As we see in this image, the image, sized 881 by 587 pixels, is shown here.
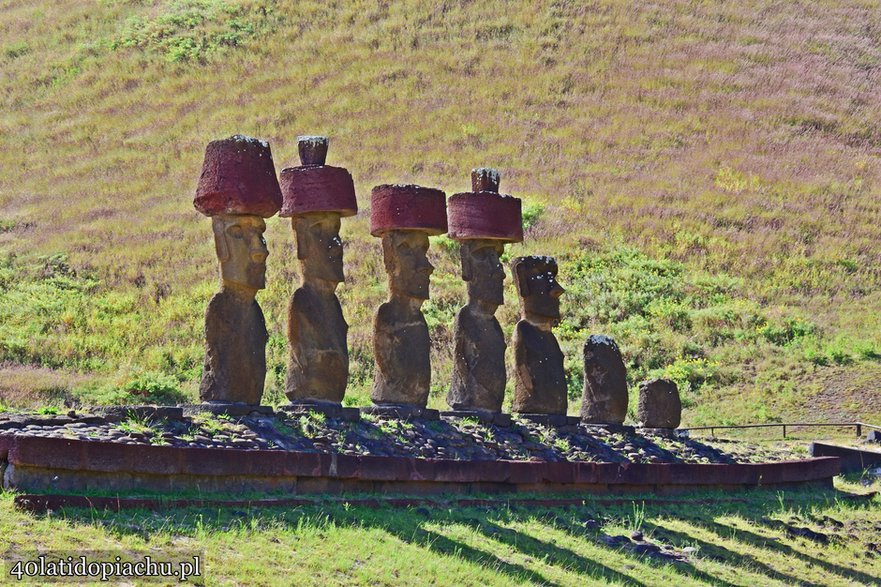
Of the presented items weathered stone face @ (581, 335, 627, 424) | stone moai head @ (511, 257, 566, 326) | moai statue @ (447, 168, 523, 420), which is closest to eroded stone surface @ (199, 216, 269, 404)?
moai statue @ (447, 168, 523, 420)

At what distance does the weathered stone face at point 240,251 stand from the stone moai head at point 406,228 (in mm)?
2312

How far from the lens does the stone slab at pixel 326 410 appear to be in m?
15.2

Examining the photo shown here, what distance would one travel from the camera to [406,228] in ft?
55.2

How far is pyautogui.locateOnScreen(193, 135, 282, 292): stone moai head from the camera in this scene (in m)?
14.6

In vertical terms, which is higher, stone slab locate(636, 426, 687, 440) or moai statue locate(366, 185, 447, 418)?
moai statue locate(366, 185, 447, 418)

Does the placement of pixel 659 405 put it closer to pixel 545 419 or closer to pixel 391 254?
pixel 545 419

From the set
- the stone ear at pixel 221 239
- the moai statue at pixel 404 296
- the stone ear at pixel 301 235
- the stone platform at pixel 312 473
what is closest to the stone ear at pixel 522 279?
the moai statue at pixel 404 296

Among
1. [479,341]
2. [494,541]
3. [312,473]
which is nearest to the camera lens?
[494,541]

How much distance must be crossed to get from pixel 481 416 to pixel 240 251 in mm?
4041

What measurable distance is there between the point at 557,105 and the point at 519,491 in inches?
1330

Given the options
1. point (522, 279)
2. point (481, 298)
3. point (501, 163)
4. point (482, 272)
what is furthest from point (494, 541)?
point (501, 163)

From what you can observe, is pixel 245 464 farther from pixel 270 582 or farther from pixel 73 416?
pixel 270 582

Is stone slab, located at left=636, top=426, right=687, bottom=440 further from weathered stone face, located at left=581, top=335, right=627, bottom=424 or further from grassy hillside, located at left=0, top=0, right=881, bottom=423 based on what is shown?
grassy hillside, located at left=0, top=0, right=881, bottom=423

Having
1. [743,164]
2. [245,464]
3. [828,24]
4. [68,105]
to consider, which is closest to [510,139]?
[743,164]
